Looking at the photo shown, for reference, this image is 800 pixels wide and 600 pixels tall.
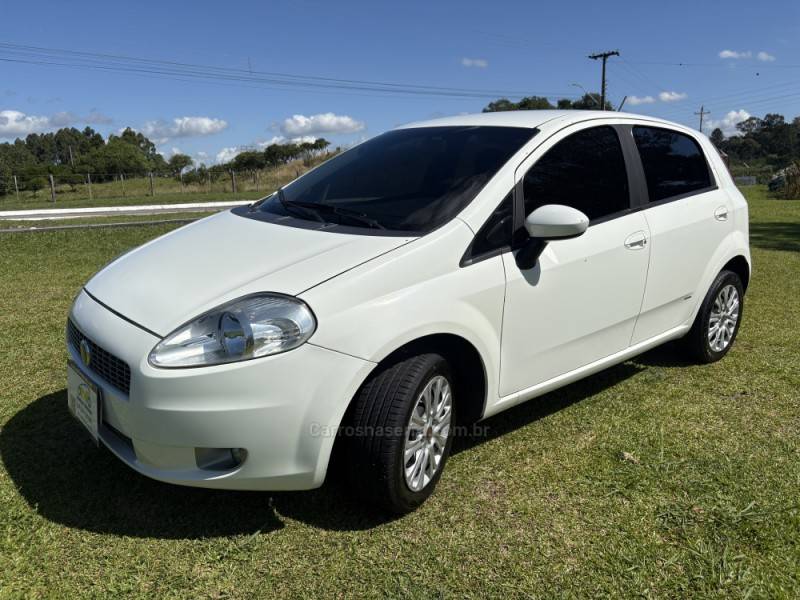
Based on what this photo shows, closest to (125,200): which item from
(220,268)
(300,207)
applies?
(300,207)

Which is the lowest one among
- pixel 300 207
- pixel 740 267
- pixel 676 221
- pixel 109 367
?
pixel 109 367

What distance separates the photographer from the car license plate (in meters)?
2.49

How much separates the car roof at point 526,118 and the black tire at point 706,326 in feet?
3.70

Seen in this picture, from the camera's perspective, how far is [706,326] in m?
4.18

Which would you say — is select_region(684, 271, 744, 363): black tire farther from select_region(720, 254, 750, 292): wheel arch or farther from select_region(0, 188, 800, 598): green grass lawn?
select_region(0, 188, 800, 598): green grass lawn

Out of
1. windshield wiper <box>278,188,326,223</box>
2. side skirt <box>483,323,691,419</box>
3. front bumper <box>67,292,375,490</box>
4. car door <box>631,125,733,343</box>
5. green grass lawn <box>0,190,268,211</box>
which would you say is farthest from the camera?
green grass lawn <box>0,190,268,211</box>

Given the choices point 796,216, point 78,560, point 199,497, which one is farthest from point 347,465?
point 796,216

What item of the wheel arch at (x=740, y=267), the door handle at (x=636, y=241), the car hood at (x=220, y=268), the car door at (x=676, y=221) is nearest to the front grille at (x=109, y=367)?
the car hood at (x=220, y=268)

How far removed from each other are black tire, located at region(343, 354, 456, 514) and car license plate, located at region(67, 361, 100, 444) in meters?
0.99

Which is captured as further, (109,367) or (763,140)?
(763,140)

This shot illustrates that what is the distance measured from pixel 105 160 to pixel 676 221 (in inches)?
2365

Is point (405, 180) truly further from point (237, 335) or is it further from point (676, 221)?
point (676, 221)

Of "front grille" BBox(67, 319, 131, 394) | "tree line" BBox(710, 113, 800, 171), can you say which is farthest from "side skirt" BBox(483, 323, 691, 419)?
"tree line" BBox(710, 113, 800, 171)

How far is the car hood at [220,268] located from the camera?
237 centimetres
